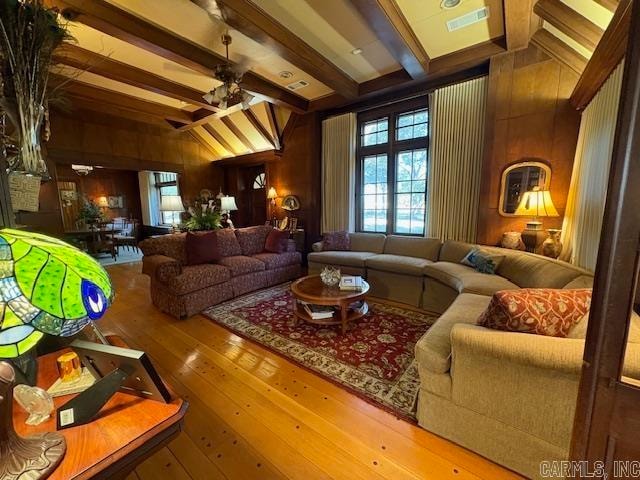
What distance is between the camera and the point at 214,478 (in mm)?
1329

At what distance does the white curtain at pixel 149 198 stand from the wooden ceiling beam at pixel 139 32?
644 cm

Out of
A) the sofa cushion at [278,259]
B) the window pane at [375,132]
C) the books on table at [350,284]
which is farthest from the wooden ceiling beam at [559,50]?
the sofa cushion at [278,259]

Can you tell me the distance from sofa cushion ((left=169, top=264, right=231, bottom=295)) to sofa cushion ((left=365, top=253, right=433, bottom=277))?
6.77ft

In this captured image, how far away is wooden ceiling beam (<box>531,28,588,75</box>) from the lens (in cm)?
Result: 271

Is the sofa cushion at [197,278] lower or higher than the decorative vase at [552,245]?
lower

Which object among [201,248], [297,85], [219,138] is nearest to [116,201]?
[219,138]

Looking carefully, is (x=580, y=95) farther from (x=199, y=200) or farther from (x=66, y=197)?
(x=66, y=197)

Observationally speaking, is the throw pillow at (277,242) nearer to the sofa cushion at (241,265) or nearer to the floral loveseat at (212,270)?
the floral loveseat at (212,270)

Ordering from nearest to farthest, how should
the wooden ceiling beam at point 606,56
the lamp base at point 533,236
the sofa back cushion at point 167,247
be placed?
the wooden ceiling beam at point 606,56
the lamp base at point 533,236
the sofa back cushion at point 167,247

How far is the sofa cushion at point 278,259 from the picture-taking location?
4.20m

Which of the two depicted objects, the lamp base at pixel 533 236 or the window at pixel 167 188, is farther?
the window at pixel 167 188

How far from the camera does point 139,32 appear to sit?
2781 mm

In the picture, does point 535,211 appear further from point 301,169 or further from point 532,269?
point 301,169

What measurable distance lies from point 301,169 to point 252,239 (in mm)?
2071
